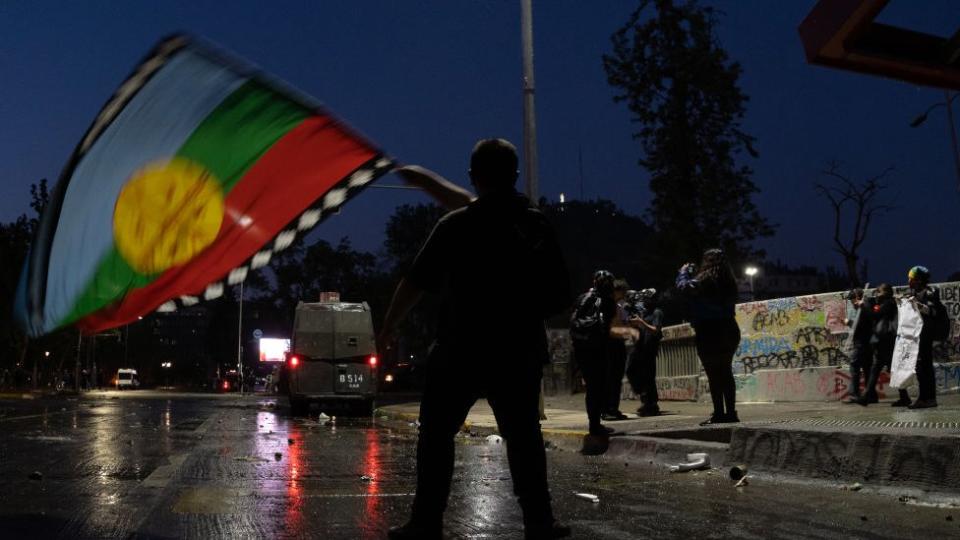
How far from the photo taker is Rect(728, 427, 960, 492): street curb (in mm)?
5852

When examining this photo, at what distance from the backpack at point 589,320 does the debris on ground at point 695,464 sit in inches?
80.9

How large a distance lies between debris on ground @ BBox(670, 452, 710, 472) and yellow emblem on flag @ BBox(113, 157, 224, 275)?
507 cm

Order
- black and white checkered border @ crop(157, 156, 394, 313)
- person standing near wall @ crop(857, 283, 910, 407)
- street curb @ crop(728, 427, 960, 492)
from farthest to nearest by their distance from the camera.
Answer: person standing near wall @ crop(857, 283, 910, 407), street curb @ crop(728, 427, 960, 492), black and white checkered border @ crop(157, 156, 394, 313)

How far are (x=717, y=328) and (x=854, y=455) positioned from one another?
3.00 meters

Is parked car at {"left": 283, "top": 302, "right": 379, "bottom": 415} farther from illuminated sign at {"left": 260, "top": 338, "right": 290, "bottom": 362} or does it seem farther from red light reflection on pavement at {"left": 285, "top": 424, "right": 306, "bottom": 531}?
illuminated sign at {"left": 260, "top": 338, "right": 290, "bottom": 362}

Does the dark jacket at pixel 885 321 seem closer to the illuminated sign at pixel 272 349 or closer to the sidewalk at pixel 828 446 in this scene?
the sidewalk at pixel 828 446

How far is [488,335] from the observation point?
149 inches

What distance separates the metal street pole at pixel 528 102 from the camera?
1448 cm

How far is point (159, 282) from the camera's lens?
12.9 feet

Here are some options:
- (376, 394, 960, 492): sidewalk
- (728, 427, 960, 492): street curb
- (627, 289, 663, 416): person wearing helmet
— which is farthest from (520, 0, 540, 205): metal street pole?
(728, 427, 960, 492): street curb

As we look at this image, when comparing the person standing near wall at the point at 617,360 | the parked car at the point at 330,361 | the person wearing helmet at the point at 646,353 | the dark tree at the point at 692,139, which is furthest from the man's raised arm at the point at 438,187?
the dark tree at the point at 692,139

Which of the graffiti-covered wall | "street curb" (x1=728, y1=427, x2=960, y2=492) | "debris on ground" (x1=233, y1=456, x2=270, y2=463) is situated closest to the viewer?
"street curb" (x1=728, y1=427, x2=960, y2=492)

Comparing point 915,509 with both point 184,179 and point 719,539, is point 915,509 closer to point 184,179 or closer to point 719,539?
point 719,539

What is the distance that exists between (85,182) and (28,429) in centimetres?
1039
